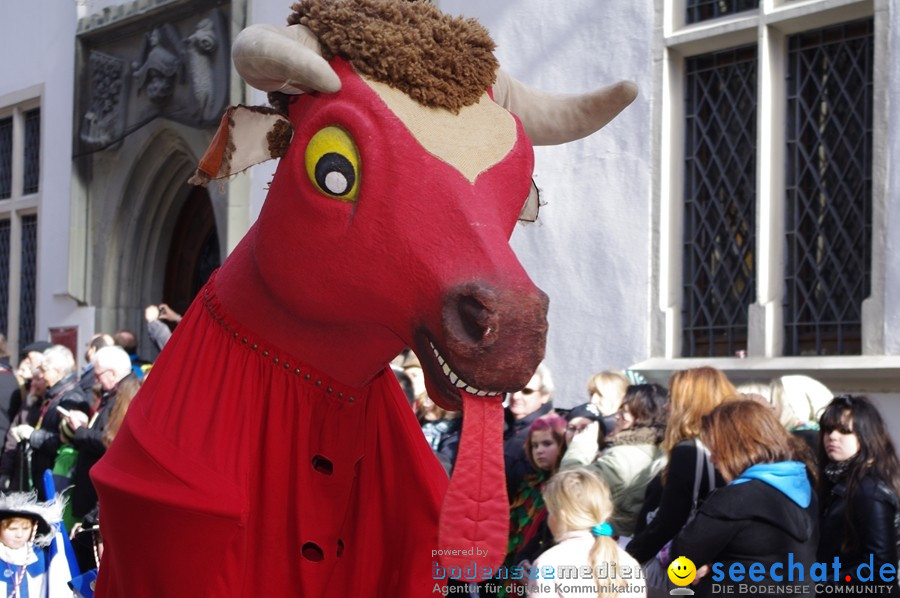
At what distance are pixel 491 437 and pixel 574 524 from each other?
219cm

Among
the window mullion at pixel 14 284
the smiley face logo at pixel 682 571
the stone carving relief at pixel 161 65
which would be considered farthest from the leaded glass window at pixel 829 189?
the window mullion at pixel 14 284

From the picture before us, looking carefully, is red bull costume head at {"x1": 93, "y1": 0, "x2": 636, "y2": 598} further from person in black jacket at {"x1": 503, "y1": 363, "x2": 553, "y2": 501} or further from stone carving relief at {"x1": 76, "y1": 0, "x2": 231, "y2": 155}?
stone carving relief at {"x1": 76, "y1": 0, "x2": 231, "y2": 155}

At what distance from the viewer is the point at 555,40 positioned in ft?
30.7

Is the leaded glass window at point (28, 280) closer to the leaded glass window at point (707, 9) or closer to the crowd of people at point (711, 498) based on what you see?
the leaded glass window at point (707, 9)

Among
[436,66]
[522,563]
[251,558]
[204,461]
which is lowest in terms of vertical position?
[522,563]

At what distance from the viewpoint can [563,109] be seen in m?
3.05

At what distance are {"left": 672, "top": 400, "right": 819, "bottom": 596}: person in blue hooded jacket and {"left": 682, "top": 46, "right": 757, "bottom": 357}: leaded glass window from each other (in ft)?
12.6

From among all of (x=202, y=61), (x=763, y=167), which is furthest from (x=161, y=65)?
(x=763, y=167)

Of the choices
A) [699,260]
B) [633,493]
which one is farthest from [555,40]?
[633,493]

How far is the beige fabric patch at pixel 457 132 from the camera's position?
8.67 feet

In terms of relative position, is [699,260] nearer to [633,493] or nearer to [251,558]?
[633,493]

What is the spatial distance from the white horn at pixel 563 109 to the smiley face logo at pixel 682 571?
208 cm

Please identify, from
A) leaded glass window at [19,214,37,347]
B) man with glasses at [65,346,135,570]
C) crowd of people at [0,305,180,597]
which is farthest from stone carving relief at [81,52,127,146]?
man with glasses at [65,346,135,570]

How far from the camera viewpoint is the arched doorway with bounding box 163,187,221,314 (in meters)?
13.6
